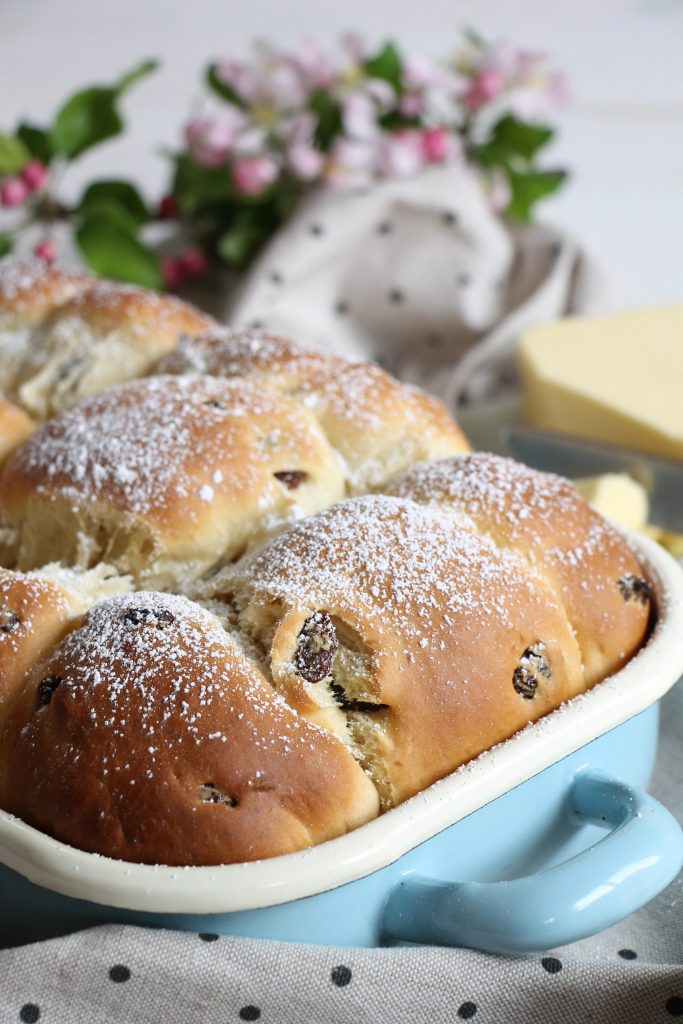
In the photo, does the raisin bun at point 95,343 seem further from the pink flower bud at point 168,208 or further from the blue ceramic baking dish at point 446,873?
the pink flower bud at point 168,208

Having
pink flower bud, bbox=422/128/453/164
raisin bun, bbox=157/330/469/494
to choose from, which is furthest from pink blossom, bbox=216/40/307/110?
raisin bun, bbox=157/330/469/494

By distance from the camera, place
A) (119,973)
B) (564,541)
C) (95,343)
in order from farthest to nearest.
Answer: (95,343), (564,541), (119,973)

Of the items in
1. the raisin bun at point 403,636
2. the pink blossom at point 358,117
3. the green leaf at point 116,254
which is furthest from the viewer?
the pink blossom at point 358,117

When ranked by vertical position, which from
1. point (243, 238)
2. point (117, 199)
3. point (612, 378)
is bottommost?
point (612, 378)

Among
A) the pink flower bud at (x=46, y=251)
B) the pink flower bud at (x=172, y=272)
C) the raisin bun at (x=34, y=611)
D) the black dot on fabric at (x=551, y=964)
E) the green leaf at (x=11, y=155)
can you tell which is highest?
the green leaf at (x=11, y=155)

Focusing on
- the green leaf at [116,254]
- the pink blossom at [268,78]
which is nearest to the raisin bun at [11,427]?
the green leaf at [116,254]

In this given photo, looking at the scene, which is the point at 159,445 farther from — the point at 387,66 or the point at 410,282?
the point at 387,66

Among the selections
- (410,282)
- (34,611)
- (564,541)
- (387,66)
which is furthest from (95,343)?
(387,66)
